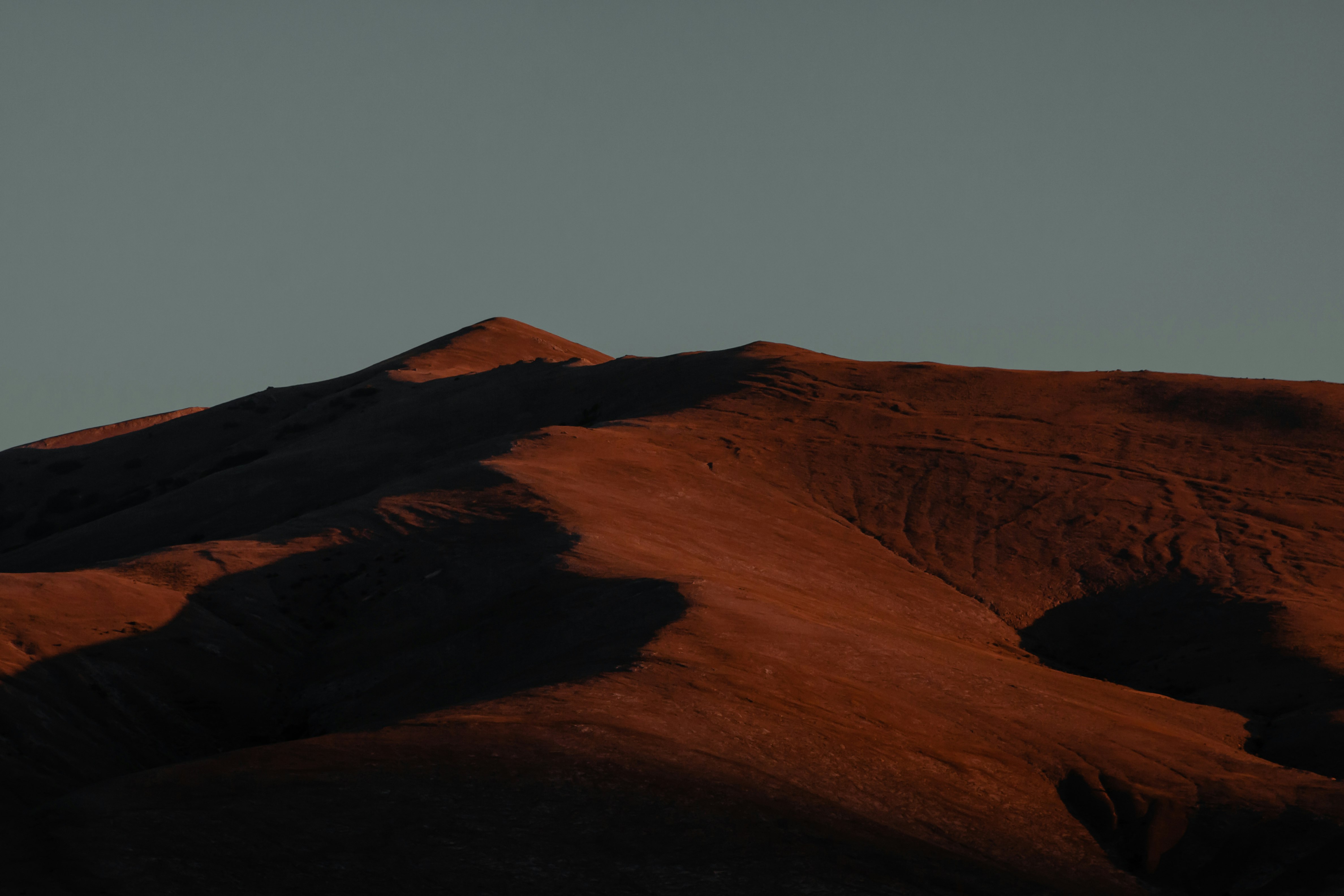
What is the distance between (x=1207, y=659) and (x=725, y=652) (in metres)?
18.7

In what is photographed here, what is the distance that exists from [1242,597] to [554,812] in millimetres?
30772

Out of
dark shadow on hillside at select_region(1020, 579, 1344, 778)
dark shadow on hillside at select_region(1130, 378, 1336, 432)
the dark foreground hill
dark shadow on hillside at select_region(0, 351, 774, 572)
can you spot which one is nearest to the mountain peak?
dark shadow on hillside at select_region(0, 351, 774, 572)

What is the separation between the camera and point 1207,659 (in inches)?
1355

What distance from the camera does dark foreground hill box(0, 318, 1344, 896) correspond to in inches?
566

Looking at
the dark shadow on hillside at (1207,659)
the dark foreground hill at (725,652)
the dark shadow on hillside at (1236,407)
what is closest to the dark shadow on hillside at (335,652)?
the dark foreground hill at (725,652)

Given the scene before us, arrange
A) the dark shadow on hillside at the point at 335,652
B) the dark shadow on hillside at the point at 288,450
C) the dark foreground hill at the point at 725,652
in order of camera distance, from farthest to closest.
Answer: the dark shadow on hillside at the point at 288,450 → the dark shadow on hillside at the point at 335,652 → the dark foreground hill at the point at 725,652

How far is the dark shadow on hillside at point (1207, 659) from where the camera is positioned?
26.5m

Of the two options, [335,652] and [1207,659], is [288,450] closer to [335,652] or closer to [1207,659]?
[335,652]

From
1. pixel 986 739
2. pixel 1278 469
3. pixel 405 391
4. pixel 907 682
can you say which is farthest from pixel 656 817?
pixel 405 391

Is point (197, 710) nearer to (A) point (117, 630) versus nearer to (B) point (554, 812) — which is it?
(A) point (117, 630)

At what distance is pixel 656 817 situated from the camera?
14922 millimetres

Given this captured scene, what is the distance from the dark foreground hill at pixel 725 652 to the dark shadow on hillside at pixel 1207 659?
142 mm

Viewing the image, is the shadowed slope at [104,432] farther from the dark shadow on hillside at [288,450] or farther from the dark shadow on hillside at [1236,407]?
the dark shadow on hillside at [1236,407]

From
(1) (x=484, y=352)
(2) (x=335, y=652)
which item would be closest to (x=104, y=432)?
(1) (x=484, y=352)
